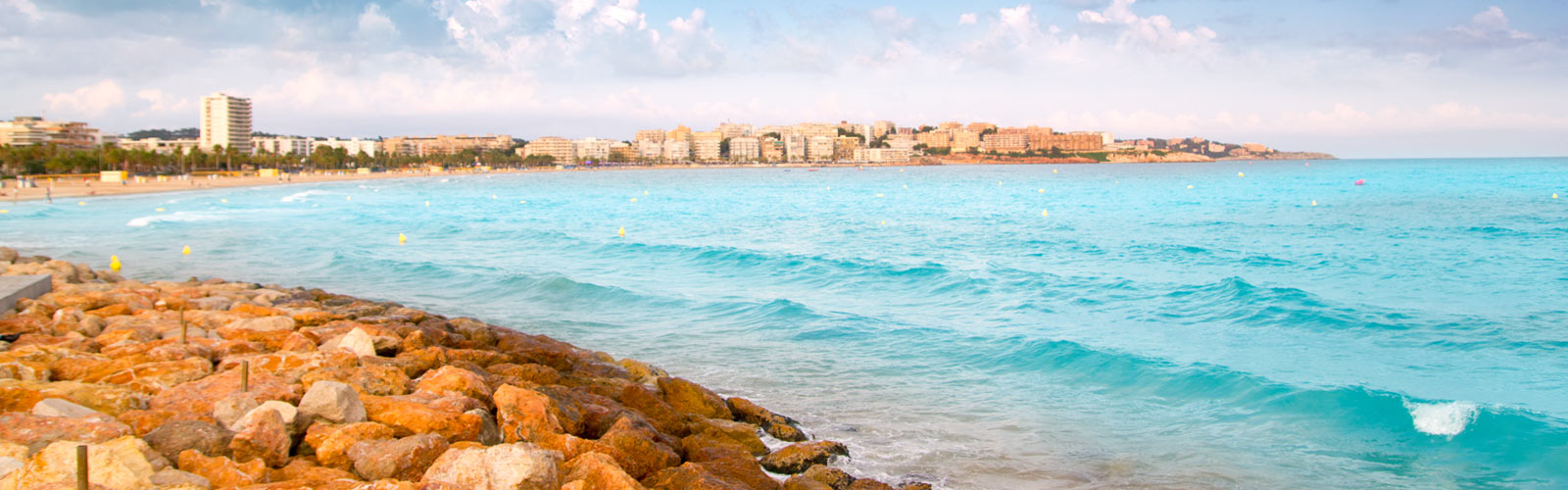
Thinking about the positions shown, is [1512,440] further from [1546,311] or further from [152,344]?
[152,344]

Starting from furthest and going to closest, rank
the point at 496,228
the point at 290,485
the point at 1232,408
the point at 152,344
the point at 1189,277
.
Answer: the point at 496,228 < the point at 1189,277 < the point at 1232,408 < the point at 152,344 < the point at 290,485

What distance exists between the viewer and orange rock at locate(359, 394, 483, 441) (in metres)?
5.93

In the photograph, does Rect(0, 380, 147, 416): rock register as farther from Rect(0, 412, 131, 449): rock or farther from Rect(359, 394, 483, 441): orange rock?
Rect(359, 394, 483, 441): orange rock

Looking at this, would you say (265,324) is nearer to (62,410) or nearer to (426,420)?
(62,410)

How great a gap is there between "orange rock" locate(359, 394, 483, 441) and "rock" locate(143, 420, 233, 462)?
2.90 ft

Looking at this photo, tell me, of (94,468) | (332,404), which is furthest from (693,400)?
(94,468)

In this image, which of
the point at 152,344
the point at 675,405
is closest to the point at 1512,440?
the point at 675,405

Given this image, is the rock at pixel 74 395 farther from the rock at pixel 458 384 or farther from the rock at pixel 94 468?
the rock at pixel 458 384

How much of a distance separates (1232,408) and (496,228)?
1122 inches

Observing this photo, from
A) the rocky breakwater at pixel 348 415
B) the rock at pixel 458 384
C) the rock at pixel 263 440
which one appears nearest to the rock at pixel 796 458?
the rocky breakwater at pixel 348 415

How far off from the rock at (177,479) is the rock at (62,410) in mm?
1182

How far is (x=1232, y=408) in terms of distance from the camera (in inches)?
361

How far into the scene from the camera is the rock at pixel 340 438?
17.6 feet

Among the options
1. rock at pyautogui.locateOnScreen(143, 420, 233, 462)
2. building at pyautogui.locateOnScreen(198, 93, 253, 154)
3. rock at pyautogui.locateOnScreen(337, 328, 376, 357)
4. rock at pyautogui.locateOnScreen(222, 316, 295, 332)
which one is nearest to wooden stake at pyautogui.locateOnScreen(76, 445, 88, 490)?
rock at pyautogui.locateOnScreen(143, 420, 233, 462)
